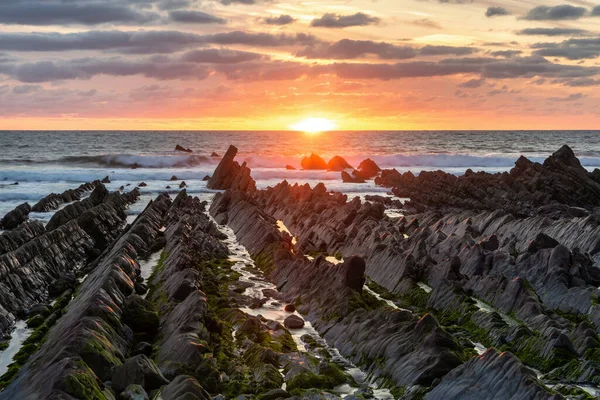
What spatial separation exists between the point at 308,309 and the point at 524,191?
101 feet

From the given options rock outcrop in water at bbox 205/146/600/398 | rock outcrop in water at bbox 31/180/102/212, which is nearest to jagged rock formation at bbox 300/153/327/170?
rock outcrop in water at bbox 31/180/102/212

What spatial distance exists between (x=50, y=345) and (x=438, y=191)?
133 feet

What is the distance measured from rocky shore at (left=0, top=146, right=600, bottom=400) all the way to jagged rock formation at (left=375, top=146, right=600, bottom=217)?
204 inches

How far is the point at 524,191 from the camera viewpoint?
4906cm

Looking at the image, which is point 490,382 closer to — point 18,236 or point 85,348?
point 85,348

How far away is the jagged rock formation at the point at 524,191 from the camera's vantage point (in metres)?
46.7

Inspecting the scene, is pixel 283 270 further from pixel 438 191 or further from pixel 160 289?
pixel 438 191

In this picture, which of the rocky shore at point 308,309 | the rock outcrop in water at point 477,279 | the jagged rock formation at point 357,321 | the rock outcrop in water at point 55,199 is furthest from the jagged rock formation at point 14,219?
the jagged rock formation at point 357,321

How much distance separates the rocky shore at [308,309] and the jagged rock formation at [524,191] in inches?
204

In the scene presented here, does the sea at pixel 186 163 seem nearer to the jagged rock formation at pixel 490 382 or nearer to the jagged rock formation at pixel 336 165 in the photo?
the jagged rock formation at pixel 336 165

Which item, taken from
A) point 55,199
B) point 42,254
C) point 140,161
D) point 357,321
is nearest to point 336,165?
point 140,161

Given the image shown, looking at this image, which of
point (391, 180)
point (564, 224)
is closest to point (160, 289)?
point (564, 224)

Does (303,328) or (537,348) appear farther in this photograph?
(303,328)

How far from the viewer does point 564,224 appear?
32.3 meters
